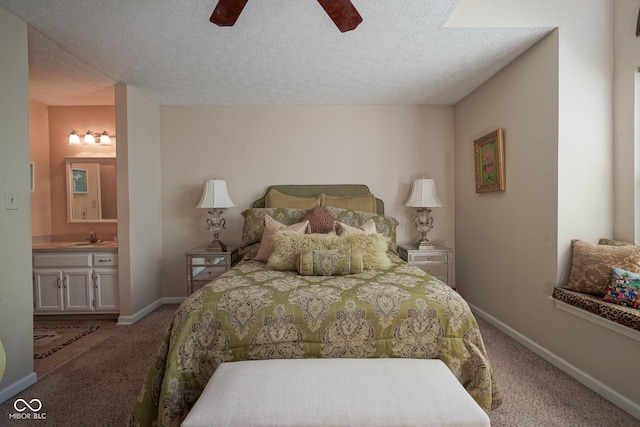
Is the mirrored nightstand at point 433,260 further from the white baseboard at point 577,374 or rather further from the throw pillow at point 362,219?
the white baseboard at point 577,374

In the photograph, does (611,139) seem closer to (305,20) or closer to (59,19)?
(305,20)

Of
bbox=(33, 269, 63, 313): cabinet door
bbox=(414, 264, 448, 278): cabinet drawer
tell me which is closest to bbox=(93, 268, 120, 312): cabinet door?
bbox=(33, 269, 63, 313): cabinet door

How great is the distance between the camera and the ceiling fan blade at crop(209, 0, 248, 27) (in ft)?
5.16

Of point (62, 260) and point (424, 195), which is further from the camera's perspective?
point (424, 195)

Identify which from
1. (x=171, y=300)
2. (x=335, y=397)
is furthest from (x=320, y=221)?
(x=171, y=300)

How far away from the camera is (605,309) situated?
6.08 ft

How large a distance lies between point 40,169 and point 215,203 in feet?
7.62

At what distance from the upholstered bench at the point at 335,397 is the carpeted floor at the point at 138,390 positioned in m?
0.81

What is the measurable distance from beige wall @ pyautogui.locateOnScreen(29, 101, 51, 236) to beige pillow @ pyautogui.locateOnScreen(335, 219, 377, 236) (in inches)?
144

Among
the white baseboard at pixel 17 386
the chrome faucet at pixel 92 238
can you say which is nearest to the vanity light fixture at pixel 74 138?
the chrome faucet at pixel 92 238

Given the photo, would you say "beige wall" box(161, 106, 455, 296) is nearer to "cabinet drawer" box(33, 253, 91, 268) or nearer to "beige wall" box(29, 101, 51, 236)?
"cabinet drawer" box(33, 253, 91, 268)

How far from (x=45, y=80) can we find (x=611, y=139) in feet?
Result: 16.4

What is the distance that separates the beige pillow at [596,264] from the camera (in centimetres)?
196

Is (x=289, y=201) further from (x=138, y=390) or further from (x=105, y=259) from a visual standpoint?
(x=138, y=390)
